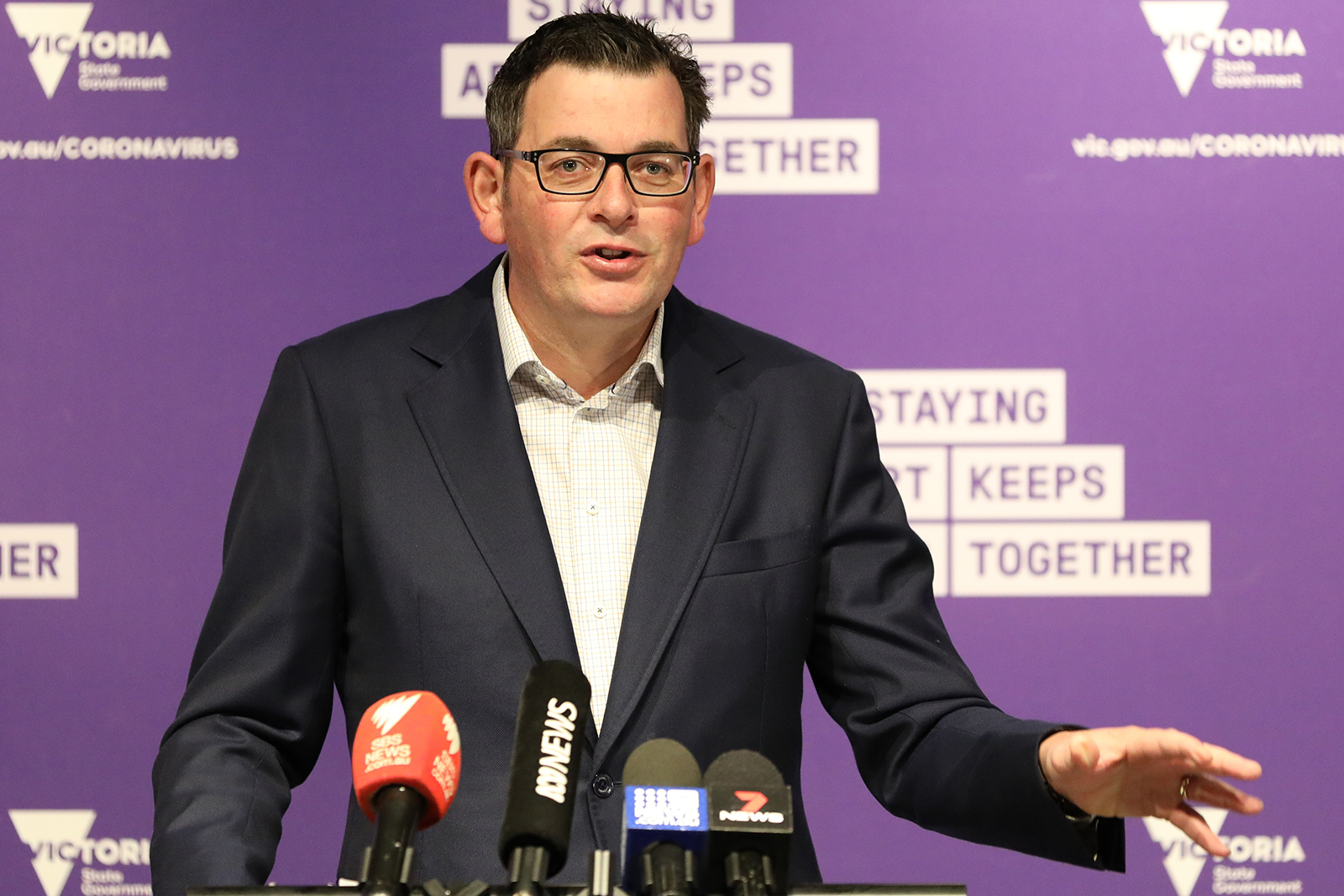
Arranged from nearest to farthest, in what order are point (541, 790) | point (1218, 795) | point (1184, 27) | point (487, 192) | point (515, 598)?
1. point (541, 790)
2. point (1218, 795)
3. point (515, 598)
4. point (487, 192)
5. point (1184, 27)

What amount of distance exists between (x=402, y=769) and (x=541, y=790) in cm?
13

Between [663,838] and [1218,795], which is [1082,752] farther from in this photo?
[663,838]

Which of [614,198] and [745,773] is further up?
[614,198]

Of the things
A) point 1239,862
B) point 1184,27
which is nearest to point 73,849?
point 1239,862

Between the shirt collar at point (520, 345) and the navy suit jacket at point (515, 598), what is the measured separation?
0.02 metres

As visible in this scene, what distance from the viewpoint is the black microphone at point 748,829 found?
3.27 feet

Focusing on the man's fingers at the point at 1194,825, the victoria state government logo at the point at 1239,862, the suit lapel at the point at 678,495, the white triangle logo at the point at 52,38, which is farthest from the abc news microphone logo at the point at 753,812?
the white triangle logo at the point at 52,38

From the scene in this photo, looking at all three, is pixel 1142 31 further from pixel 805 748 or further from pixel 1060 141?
pixel 805 748

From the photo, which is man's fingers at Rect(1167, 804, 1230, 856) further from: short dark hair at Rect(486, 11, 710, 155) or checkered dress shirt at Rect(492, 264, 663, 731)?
short dark hair at Rect(486, 11, 710, 155)

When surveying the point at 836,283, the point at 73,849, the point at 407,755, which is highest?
the point at 836,283

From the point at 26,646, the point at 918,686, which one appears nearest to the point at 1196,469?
the point at 918,686

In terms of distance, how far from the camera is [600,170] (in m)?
1.86

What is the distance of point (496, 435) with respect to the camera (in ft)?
6.14

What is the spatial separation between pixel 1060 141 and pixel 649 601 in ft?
5.89
